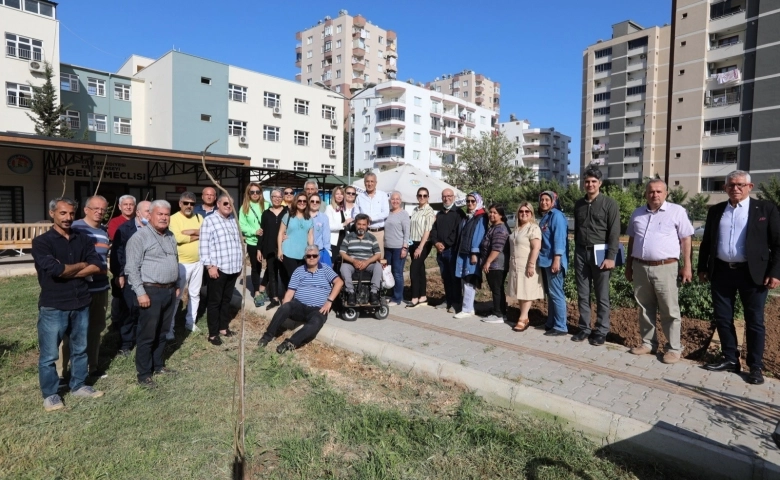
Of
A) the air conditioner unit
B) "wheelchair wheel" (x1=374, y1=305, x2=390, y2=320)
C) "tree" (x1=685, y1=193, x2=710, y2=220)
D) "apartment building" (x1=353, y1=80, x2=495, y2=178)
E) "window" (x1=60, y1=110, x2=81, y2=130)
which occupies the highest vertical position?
"apartment building" (x1=353, y1=80, x2=495, y2=178)

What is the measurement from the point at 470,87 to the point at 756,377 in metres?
107

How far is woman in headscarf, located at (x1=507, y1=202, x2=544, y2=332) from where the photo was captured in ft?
20.6

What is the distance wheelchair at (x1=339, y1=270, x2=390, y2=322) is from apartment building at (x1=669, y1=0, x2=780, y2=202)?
4779 centimetres

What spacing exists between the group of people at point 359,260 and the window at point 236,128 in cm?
3170

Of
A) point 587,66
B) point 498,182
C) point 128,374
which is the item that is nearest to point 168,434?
point 128,374

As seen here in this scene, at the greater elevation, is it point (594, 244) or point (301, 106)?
point (301, 106)

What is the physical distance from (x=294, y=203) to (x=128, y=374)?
10.4 feet

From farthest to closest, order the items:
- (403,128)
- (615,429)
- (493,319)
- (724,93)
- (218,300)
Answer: (403,128)
(724,93)
(493,319)
(218,300)
(615,429)

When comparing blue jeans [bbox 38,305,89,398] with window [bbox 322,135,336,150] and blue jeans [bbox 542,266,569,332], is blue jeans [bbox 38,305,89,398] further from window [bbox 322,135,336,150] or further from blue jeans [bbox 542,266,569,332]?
window [bbox 322,135,336,150]

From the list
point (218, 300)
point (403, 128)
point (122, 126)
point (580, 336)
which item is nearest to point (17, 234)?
point (218, 300)

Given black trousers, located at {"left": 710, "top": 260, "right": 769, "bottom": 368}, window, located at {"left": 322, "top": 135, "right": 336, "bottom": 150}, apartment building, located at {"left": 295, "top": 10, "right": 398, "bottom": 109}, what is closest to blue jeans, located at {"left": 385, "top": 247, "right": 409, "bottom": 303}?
black trousers, located at {"left": 710, "top": 260, "right": 769, "bottom": 368}

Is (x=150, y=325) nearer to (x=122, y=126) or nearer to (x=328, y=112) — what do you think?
(x=122, y=126)

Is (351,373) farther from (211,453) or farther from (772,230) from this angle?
(772,230)

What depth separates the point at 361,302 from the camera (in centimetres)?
701
